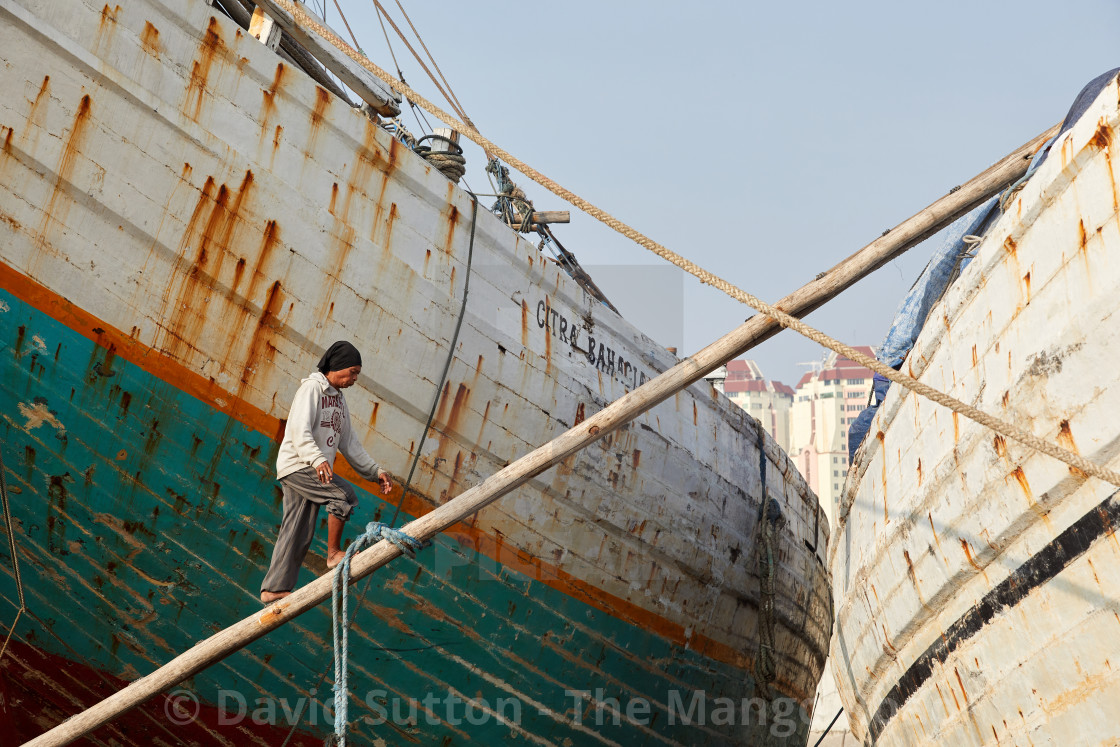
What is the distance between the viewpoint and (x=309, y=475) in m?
3.76

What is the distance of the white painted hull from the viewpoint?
9.93ft

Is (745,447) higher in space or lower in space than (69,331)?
higher

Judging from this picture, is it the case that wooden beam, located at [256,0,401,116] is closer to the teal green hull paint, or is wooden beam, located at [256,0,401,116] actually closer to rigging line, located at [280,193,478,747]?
rigging line, located at [280,193,478,747]

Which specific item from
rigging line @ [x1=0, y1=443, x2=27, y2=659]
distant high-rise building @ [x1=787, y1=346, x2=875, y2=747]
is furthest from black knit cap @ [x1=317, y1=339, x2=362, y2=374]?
distant high-rise building @ [x1=787, y1=346, x2=875, y2=747]

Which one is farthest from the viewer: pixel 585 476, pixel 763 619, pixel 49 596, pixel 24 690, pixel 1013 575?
pixel 763 619

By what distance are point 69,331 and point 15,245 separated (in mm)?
438

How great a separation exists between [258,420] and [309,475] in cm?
97

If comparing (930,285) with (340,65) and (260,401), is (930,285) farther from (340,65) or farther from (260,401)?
(260,401)

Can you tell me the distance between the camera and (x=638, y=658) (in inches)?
241

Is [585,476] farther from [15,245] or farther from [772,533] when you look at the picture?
[15,245]

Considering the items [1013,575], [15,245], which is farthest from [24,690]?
[1013,575]

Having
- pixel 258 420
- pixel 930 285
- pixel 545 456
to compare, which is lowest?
pixel 545 456

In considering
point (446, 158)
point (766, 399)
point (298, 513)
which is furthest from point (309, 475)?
point (766, 399)

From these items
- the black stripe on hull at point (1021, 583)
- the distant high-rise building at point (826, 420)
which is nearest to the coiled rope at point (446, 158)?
the black stripe on hull at point (1021, 583)
